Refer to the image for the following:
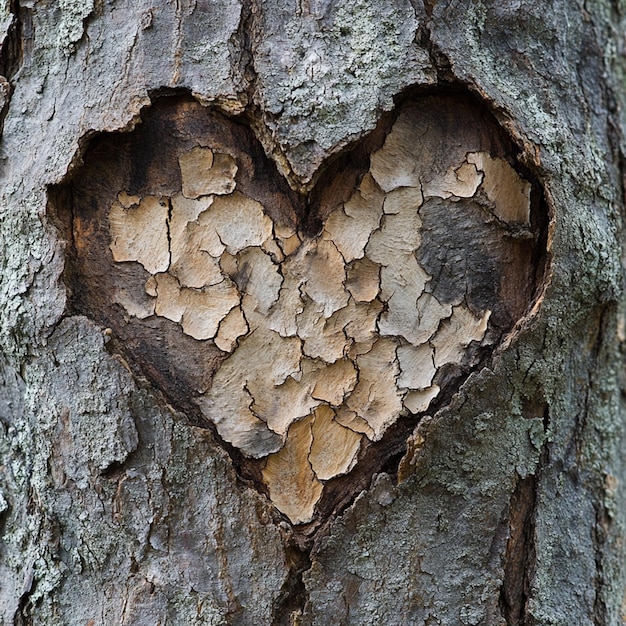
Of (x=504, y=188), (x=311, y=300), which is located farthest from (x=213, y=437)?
(x=504, y=188)

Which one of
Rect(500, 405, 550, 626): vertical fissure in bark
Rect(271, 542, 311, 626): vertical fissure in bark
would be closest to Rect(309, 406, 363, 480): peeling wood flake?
Rect(271, 542, 311, 626): vertical fissure in bark

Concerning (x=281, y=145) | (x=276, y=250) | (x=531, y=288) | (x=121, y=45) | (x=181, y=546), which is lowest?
(x=181, y=546)

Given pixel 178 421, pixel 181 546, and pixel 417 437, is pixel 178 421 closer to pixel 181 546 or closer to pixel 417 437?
pixel 181 546

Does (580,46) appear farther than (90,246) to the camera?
Yes

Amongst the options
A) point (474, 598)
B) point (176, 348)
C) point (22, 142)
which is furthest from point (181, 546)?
point (22, 142)

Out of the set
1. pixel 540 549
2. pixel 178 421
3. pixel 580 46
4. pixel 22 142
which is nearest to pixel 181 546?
pixel 178 421

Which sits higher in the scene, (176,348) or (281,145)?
(281,145)

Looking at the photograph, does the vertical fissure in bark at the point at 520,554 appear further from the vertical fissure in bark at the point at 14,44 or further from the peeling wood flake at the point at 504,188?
the vertical fissure in bark at the point at 14,44
